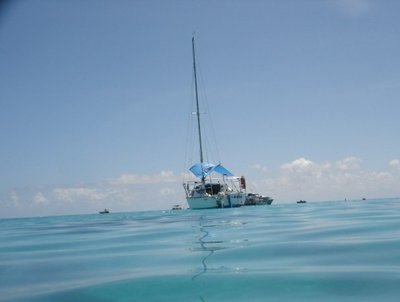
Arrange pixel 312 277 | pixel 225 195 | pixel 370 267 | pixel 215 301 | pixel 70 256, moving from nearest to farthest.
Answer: pixel 215 301, pixel 312 277, pixel 370 267, pixel 70 256, pixel 225 195

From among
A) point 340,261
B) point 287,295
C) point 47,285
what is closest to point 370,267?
point 340,261

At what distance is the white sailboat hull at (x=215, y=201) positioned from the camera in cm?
5778

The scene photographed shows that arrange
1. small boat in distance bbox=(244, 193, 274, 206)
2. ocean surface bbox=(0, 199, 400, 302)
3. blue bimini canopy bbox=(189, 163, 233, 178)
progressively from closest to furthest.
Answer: ocean surface bbox=(0, 199, 400, 302) → blue bimini canopy bbox=(189, 163, 233, 178) → small boat in distance bbox=(244, 193, 274, 206)

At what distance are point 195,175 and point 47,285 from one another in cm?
5532

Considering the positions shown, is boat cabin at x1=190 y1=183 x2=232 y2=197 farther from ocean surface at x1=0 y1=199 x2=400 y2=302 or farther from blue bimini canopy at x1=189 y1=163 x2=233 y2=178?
ocean surface at x1=0 y1=199 x2=400 y2=302

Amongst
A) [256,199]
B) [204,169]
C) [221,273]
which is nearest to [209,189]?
[204,169]

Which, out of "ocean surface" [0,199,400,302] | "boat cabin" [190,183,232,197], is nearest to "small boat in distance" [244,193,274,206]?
"boat cabin" [190,183,232,197]

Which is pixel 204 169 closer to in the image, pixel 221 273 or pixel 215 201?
pixel 215 201

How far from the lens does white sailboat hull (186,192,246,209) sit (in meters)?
57.8

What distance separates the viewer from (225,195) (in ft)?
193

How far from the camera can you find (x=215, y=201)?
57.9 meters

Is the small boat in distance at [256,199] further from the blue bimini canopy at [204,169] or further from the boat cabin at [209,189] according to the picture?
the blue bimini canopy at [204,169]

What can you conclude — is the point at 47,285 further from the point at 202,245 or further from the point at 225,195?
the point at 225,195

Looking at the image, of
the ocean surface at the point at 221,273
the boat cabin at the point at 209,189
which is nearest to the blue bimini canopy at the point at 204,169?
the boat cabin at the point at 209,189
